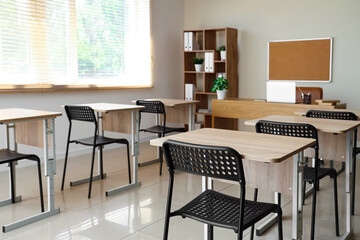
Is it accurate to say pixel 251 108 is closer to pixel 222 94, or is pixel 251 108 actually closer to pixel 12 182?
pixel 222 94

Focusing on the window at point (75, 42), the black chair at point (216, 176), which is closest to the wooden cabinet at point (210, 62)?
the window at point (75, 42)

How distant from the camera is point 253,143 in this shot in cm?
197

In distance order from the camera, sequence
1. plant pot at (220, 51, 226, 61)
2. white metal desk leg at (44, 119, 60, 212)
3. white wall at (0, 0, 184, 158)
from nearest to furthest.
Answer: white metal desk leg at (44, 119, 60, 212), white wall at (0, 0, 184, 158), plant pot at (220, 51, 226, 61)

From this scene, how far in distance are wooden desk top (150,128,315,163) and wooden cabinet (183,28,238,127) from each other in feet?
13.4

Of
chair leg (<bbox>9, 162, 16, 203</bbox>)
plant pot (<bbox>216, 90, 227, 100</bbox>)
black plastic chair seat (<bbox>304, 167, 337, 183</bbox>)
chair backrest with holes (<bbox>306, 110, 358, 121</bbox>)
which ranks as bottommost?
chair leg (<bbox>9, 162, 16, 203</bbox>)

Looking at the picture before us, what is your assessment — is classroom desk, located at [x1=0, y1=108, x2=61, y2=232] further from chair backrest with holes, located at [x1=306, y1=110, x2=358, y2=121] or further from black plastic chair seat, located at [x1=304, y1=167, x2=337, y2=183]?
chair backrest with holes, located at [x1=306, y1=110, x2=358, y2=121]

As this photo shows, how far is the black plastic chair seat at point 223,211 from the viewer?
1.73m

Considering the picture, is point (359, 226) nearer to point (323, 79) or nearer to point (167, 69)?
point (323, 79)

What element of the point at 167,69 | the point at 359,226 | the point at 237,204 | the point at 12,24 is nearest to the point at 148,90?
the point at 167,69

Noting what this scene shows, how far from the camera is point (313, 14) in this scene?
18.9 feet

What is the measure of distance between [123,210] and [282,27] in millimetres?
4064

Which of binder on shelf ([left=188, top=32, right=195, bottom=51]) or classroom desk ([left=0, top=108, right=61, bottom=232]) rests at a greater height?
binder on shelf ([left=188, top=32, right=195, bottom=51])

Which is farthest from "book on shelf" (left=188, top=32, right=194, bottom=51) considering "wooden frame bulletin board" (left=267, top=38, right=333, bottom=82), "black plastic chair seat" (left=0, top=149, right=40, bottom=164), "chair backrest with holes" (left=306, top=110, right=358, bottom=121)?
"black plastic chair seat" (left=0, top=149, right=40, bottom=164)

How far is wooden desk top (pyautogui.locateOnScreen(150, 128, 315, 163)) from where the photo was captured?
1.70 m
